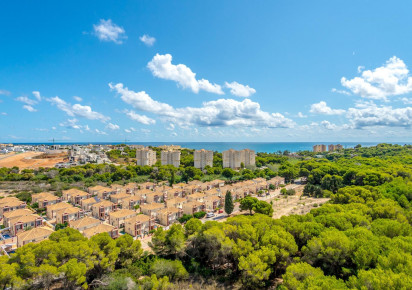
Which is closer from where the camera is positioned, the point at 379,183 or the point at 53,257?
the point at 53,257

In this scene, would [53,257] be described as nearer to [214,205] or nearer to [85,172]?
[214,205]

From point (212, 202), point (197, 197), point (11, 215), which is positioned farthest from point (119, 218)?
point (212, 202)

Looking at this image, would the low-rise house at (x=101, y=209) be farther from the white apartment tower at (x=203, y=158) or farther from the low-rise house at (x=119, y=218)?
the white apartment tower at (x=203, y=158)

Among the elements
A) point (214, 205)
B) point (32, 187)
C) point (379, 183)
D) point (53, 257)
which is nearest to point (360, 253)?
point (53, 257)

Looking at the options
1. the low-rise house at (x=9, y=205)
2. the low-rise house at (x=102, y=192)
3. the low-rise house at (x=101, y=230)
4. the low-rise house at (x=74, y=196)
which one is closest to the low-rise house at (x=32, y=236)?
the low-rise house at (x=101, y=230)

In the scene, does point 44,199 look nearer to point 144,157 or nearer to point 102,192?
point 102,192
